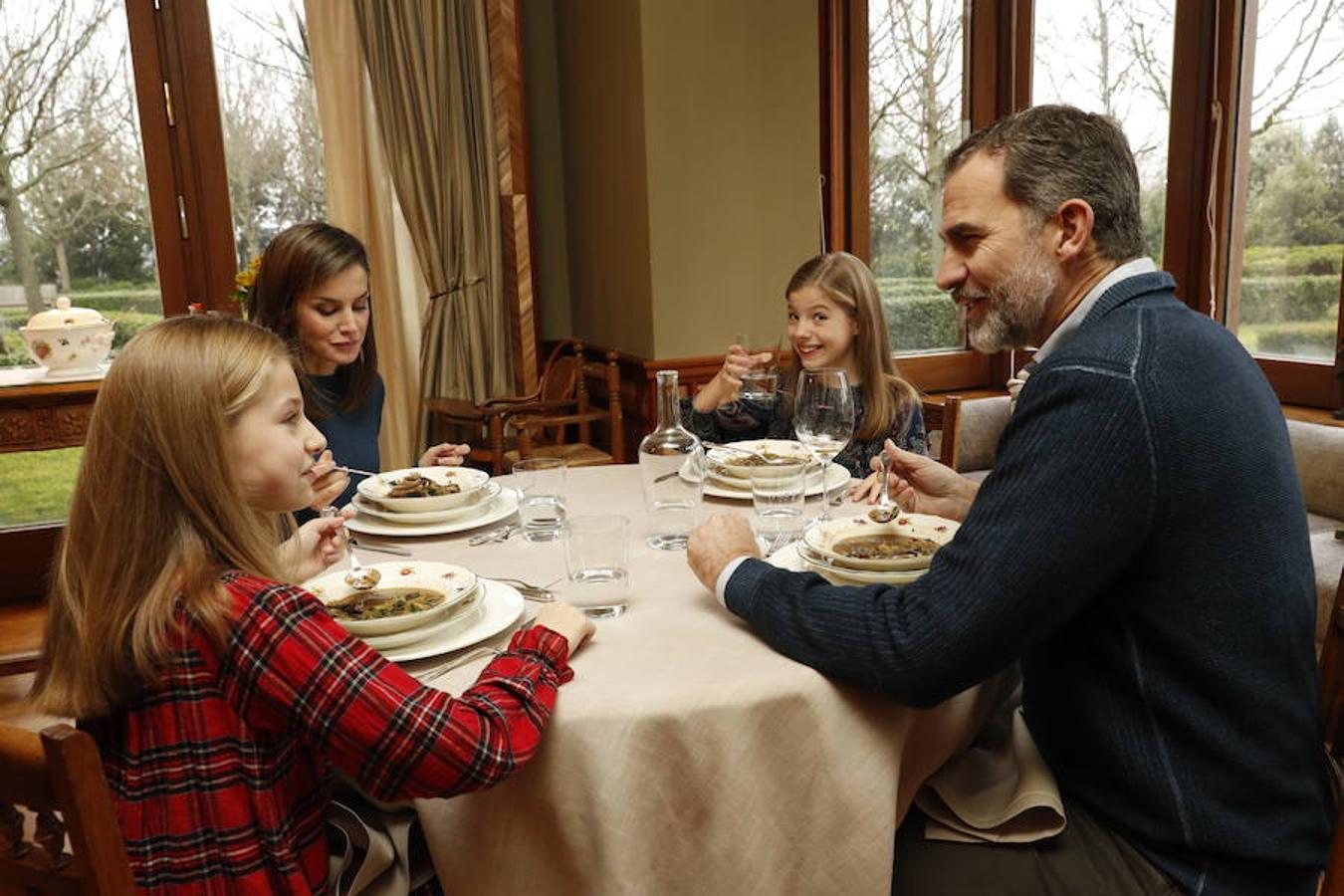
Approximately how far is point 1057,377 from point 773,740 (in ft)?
1.64

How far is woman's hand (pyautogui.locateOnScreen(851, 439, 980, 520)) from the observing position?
67.0 inches

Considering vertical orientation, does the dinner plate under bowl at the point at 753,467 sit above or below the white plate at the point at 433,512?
above

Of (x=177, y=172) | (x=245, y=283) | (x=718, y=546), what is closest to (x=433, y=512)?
(x=718, y=546)

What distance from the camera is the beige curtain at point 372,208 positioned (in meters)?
4.07

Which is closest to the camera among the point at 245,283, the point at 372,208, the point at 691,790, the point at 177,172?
the point at 691,790

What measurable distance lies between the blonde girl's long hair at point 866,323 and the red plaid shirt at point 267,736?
1.69 metres

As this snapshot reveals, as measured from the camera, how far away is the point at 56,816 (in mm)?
815

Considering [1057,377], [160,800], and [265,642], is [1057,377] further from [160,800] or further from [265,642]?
[160,800]

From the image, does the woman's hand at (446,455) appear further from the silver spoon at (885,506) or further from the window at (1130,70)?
the window at (1130,70)

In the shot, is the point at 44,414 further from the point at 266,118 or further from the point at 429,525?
the point at 429,525

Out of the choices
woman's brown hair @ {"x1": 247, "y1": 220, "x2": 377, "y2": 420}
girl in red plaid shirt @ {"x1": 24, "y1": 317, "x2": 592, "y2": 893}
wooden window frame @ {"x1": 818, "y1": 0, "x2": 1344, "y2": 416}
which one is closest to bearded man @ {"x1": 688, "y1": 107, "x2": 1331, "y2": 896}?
girl in red plaid shirt @ {"x1": 24, "y1": 317, "x2": 592, "y2": 893}

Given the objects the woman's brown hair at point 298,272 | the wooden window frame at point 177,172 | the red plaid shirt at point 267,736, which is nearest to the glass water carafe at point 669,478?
the red plaid shirt at point 267,736

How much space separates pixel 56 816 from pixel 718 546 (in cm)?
78

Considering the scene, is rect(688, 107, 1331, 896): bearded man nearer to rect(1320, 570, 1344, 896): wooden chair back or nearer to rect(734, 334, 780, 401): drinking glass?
rect(1320, 570, 1344, 896): wooden chair back
